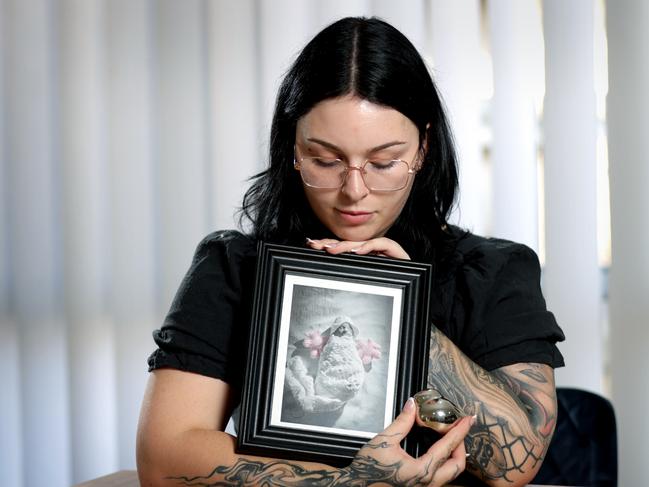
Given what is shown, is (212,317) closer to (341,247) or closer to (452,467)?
(341,247)

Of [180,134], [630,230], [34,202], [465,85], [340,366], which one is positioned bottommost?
[340,366]

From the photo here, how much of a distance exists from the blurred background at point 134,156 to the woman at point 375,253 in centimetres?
121

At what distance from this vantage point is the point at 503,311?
1581mm

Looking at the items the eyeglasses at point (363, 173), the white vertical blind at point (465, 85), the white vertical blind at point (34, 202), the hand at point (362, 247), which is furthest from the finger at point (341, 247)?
the white vertical blind at point (34, 202)

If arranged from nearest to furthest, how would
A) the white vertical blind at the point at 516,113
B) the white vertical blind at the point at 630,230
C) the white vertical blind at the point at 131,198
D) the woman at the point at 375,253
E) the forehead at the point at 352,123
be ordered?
the woman at the point at 375,253 → the forehead at the point at 352,123 → the white vertical blind at the point at 630,230 → the white vertical blind at the point at 516,113 → the white vertical blind at the point at 131,198

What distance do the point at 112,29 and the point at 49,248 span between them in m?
0.85

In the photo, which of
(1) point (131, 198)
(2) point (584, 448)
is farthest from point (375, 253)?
(1) point (131, 198)

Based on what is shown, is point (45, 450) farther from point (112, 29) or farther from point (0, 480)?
point (112, 29)

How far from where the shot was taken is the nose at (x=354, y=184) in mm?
1462

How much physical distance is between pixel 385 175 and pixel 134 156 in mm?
1953

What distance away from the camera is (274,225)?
1750 millimetres

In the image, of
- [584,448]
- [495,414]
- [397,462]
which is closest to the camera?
[397,462]

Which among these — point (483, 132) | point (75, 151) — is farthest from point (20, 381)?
point (483, 132)

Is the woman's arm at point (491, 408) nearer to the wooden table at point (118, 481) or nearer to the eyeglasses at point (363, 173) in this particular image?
the eyeglasses at point (363, 173)
